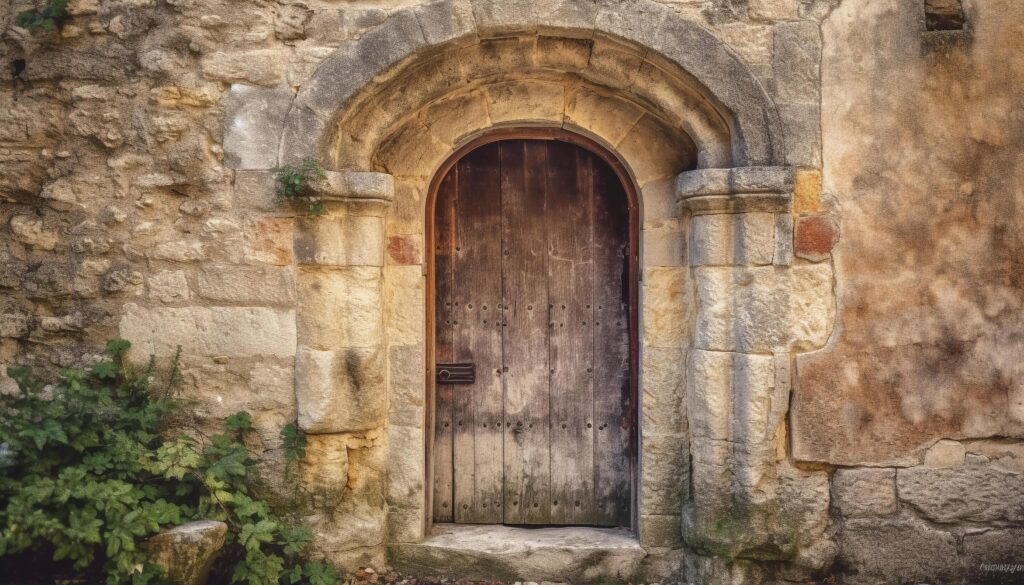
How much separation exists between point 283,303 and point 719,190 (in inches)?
75.5

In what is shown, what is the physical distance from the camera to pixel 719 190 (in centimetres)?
290

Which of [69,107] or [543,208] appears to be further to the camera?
[543,208]

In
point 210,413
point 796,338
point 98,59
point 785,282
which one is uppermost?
point 98,59

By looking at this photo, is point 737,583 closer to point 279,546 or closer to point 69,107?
point 279,546

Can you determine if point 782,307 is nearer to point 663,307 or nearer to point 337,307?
point 663,307

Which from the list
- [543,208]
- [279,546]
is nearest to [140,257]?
[279,546]

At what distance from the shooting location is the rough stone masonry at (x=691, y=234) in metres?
2.91

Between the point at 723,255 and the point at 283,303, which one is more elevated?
the point at 723,255

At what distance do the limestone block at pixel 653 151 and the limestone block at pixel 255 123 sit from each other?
1.55 metres

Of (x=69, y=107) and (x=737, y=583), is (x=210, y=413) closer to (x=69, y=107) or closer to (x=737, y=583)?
(x=69, y=107)

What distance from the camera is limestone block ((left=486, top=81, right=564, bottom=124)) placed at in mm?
3260

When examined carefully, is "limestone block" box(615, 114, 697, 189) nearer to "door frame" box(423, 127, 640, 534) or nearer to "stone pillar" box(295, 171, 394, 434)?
"door frame" box(423, 127, 640, 534)

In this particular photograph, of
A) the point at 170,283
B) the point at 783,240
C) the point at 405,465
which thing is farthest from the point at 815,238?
the point at 170,283

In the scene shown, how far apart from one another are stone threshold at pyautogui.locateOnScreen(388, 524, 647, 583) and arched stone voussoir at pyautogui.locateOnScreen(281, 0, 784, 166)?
1844mm
